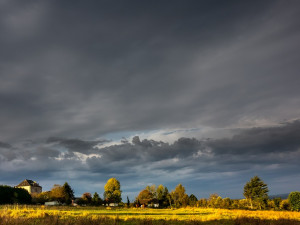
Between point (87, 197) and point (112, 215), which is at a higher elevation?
point (112, 215)

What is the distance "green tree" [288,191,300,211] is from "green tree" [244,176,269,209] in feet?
34.7

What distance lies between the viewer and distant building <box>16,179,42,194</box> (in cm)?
13025

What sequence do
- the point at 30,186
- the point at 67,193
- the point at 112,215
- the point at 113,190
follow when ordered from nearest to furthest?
the point at 112,215 < the point at 67,193 < the point at 113,190 < the point at 30,186

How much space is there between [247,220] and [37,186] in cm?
13536

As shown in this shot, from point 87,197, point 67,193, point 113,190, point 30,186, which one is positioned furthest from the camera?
point 30,186

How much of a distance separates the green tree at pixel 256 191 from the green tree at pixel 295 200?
34.7 feet

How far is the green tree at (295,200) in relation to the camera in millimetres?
56344

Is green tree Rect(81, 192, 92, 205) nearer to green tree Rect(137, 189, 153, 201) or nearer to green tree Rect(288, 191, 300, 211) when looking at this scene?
green tree Rect(137, 189, 153, 201)

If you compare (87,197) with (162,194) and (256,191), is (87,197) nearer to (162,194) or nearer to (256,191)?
(162,194)

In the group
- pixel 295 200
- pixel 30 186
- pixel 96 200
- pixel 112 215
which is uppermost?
pixel 30 186

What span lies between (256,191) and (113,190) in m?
63.7

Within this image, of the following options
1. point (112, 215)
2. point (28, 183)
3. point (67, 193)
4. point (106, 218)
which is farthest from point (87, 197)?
point (106, 218)

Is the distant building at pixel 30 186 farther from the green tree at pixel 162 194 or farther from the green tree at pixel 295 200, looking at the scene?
the green tree at pixel 295 200

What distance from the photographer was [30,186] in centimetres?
13125
